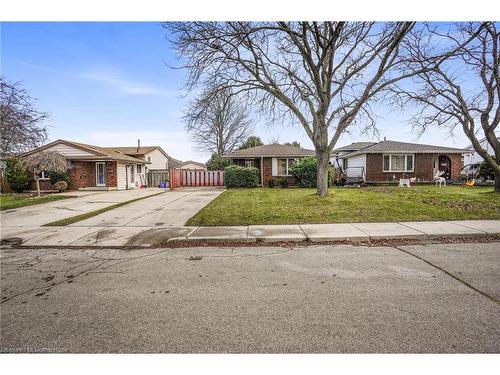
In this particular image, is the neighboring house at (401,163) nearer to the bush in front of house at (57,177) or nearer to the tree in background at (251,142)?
the tree in background at (251,142)

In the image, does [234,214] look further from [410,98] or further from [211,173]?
[211,173]

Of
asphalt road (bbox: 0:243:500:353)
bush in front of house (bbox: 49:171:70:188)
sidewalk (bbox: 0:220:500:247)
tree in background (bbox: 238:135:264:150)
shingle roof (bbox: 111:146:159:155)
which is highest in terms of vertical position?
tree in background (bbox: 238:135:264:150)

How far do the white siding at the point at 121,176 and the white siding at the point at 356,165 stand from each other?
A: 2130cm

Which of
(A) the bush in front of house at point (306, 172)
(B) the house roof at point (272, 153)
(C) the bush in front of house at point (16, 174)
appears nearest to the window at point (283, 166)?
(B) the house roof at point (272, 153)

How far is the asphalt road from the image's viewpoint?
7.86 feet

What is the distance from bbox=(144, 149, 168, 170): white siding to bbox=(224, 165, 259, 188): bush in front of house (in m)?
16.0

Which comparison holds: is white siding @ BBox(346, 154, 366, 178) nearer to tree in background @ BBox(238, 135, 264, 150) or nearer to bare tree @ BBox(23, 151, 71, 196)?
tree in background @ BBox(238, 135, 264, 150)

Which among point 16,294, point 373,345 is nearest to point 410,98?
point 373,345

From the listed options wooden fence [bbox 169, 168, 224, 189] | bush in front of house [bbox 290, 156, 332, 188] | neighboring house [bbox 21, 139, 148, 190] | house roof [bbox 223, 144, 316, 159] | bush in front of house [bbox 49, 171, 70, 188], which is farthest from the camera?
wooden fence [bbox 169, 168, 224, 189]

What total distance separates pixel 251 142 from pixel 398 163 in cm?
2129

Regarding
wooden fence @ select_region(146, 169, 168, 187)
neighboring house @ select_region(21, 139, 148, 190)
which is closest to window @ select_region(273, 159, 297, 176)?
neighboring house @ select_region(21, 139, 148, 190)

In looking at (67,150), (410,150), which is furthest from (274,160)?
(67,150)

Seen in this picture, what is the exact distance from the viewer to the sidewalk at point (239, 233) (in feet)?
20.3

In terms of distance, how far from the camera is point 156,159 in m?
37.4
